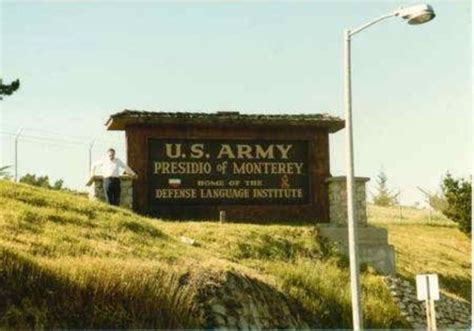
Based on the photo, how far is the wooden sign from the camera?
27844 mm

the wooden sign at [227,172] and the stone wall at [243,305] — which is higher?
the wooden sign at [227,172]

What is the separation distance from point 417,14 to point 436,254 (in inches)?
701

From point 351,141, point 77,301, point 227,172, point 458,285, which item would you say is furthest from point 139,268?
point 458,285

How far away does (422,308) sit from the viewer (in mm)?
23844

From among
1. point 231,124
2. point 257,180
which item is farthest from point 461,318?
point 231,124

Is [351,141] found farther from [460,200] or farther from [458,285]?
[460,200]

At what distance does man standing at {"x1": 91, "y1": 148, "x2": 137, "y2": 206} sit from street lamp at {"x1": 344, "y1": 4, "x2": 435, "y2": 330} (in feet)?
36.0

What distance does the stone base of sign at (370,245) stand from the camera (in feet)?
85.0

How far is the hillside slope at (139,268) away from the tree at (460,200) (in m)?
10.1

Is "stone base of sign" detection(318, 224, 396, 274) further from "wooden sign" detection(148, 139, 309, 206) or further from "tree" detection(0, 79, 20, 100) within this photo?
"tree" detection(0, 79, 20, 100)

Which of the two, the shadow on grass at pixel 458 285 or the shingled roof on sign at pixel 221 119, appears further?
the shingled roof on sign at pixel 221 119

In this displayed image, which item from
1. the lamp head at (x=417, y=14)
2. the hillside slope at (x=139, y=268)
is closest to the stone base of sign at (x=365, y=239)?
the hillside slope at (x=139, y=268)

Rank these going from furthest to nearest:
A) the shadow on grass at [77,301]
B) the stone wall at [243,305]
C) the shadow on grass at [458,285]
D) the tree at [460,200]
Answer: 1. the tree at [460,200]
2. the shadow on grass at [458,285]
3. the stone wall at [243,305]
4. the shadow on grass at [77,301]

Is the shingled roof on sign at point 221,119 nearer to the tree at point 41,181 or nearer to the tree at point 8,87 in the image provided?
the tree at point 8,87
